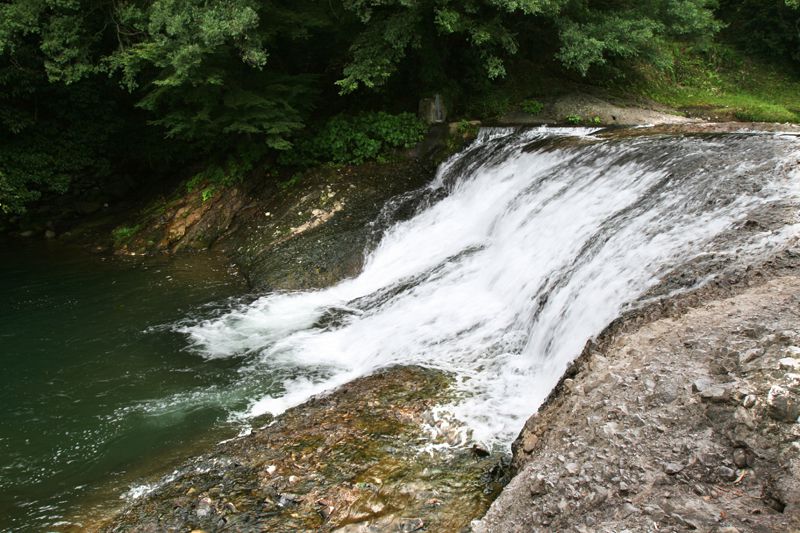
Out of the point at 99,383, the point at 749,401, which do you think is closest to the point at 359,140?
the point at 99,383

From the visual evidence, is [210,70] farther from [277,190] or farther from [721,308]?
[721,308]

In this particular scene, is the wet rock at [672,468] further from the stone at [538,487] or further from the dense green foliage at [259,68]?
the dense green foliage at [259,68]

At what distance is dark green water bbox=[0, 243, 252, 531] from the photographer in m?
5.18

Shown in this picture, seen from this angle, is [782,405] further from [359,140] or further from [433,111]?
[433,111]

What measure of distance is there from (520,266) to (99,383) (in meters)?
5.43

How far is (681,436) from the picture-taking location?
313 centimetres

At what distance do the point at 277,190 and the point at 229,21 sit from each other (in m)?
3.54

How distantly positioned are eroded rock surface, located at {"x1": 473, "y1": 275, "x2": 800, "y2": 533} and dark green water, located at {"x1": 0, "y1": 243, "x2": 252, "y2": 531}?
139 inches

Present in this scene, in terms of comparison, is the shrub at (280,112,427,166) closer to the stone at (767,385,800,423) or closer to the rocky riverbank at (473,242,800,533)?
the rocky riverbank at (473,242,800,533)

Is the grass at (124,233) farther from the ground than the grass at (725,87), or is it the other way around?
the grass at (725,87)

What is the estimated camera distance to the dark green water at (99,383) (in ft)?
17.0

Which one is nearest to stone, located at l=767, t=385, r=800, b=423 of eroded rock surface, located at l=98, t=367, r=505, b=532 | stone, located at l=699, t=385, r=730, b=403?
stone, located at l=699, t=385, r=730, b=403

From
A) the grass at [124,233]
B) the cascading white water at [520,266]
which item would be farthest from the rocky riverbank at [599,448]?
the grass at [124,233]

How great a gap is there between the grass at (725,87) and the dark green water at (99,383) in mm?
10279
